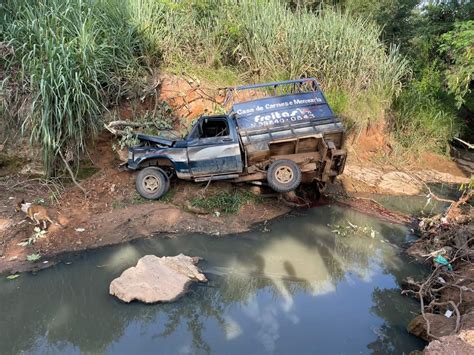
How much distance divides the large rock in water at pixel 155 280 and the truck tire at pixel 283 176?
2103mm

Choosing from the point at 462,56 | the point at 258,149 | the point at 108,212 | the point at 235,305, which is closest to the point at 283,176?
the point at 258,149

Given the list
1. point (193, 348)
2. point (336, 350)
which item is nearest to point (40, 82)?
point (193, 348)

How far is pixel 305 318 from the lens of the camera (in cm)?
518

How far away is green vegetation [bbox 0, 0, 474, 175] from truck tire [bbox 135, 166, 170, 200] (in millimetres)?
1375

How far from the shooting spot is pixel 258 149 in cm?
728

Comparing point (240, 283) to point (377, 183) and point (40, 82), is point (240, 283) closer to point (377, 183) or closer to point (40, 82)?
point (40, 82)

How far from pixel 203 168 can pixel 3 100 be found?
3.94 metres

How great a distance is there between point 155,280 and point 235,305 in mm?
1111

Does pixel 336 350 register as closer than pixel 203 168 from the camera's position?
Yes

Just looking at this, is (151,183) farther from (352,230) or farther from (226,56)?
(226,56)

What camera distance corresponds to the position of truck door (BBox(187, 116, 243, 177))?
24.1 feet

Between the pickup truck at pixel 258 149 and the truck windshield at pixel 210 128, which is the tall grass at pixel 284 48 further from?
the pickup truck at pixel 258 149

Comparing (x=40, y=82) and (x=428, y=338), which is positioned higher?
(x=40, y=82)

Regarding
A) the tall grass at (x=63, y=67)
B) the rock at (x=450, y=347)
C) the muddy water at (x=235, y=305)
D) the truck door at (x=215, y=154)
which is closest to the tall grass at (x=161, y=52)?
the tall grass at (x=63, y=67)
